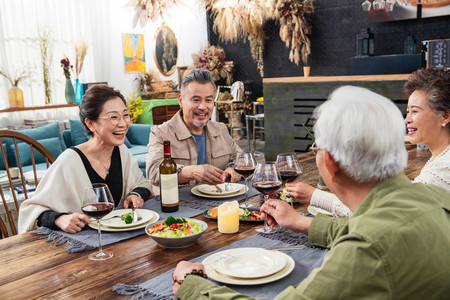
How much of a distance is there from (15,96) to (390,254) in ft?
19.2

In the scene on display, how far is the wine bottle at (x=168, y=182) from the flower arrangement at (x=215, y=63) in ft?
22.9

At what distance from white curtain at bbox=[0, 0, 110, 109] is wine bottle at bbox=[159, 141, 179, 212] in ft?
16.1

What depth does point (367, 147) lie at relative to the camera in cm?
89

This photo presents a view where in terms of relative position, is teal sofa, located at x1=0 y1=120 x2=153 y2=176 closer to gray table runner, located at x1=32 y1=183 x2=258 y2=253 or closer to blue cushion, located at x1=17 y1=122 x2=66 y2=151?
blue cushion, located at x1=17 y1=122 x2=66 y2=151

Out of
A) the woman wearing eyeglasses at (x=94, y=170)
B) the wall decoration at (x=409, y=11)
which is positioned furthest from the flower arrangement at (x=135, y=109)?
the woman wearing eyeglasses at (x=94, y=170)

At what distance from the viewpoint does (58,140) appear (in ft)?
16.9

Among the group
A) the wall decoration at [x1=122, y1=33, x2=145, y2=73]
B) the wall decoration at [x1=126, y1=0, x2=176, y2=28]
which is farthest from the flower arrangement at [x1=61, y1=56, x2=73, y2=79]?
the wall decoration at [x1=126, y1=0, x2=176, y2=28]

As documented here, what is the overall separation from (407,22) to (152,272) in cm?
651

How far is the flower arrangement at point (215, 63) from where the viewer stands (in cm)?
861

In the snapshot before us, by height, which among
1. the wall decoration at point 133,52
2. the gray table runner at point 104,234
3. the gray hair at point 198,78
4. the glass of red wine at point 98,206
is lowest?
the gray table runner at point 104,234

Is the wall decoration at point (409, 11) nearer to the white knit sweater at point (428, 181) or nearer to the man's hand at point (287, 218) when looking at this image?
the white knit sweater at point (428, 181)

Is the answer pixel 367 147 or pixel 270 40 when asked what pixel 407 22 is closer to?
pixel 270 40

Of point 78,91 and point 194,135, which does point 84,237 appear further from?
point 78,91

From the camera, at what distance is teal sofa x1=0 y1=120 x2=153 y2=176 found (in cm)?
484
